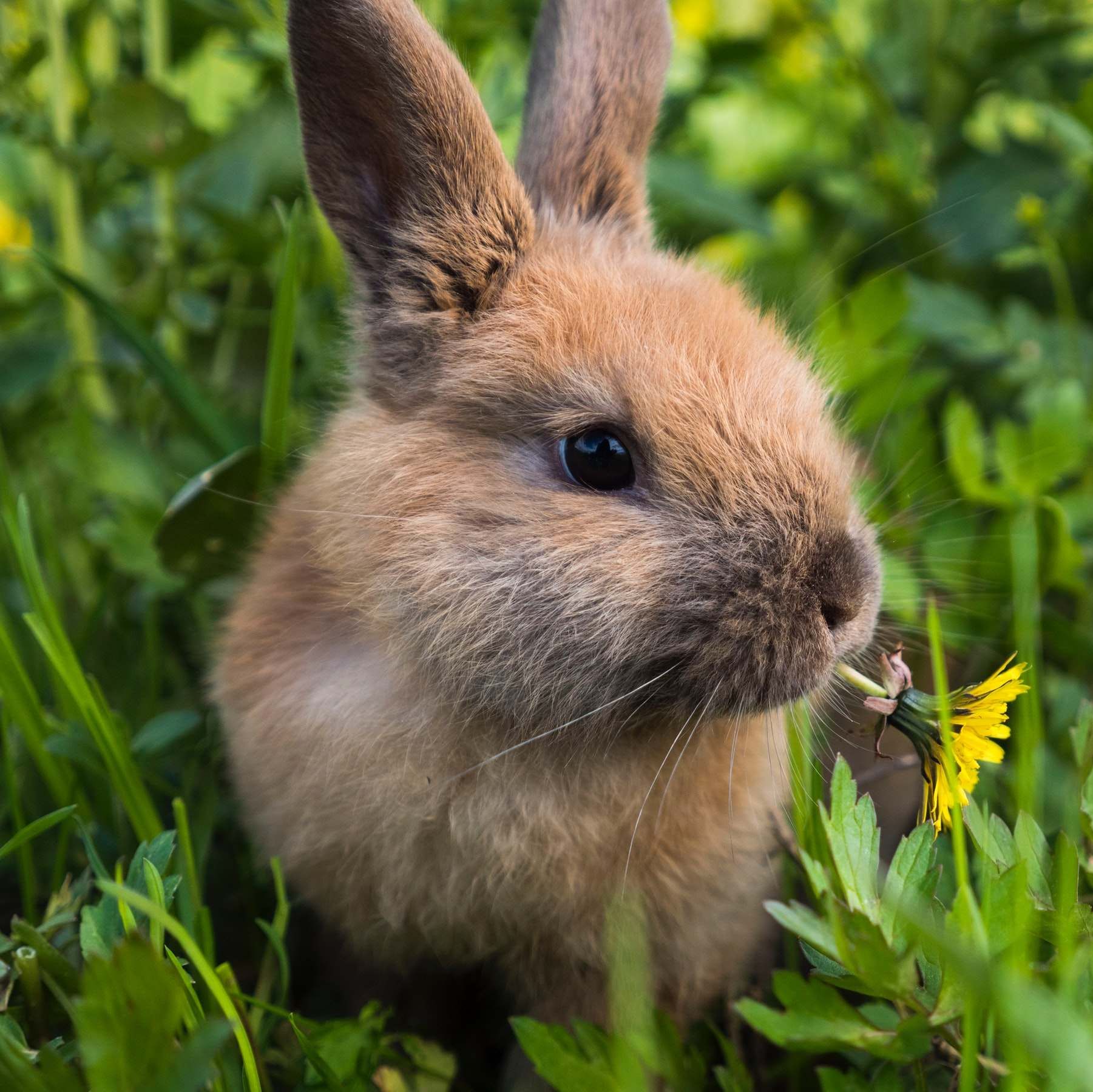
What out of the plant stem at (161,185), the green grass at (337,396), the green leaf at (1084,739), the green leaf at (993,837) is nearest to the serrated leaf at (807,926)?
the green grass at (337,396)

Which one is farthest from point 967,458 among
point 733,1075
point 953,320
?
point 733,1075

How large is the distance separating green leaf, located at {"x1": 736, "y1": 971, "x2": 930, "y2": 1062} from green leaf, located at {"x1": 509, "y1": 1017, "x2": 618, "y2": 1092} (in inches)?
10.4

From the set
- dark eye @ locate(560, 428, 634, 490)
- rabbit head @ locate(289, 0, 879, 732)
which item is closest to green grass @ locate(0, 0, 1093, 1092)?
rabbit head @ locate(289, 0, 879, 732)

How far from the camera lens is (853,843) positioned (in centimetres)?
152

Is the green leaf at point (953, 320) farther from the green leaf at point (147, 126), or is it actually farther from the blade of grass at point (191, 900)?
the blade of grass at point (191, 900)

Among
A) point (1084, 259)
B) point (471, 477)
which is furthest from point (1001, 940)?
point (1084, 259)

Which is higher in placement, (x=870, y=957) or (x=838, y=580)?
(x=838, y=580)

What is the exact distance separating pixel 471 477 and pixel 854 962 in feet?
3.05

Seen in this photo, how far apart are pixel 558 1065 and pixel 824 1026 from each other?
39cm

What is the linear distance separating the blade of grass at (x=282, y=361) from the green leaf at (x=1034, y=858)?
5.45ft

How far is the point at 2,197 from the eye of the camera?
12.7 feet

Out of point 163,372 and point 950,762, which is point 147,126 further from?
point 950,762

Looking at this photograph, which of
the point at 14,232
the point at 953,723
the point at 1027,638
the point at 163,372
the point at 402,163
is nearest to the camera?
the point at 953,723

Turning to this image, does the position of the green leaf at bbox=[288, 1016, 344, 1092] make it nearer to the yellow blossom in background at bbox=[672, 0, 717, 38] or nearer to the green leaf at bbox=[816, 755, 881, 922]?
the green leaf at bbox=[816, 755, 881, 922]
